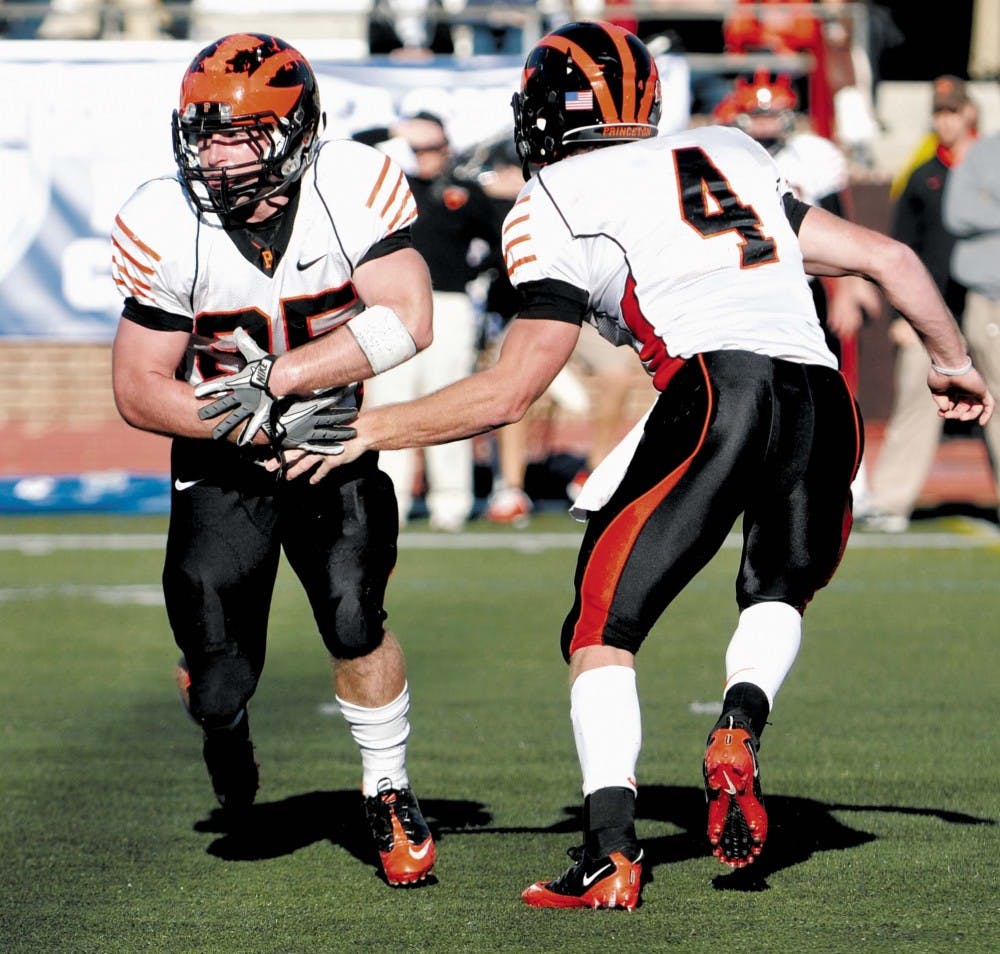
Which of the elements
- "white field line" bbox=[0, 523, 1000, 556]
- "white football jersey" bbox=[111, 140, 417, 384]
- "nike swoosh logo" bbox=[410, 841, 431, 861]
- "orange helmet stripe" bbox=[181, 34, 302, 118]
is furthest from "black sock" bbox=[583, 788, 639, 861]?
"white field line" bbox=[0, 523, 1000, 556]

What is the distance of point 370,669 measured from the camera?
4.16 metres

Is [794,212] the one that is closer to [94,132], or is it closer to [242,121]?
[242,121]

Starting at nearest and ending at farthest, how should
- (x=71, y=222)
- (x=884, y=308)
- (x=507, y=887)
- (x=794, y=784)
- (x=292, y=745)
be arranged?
(x=507, y=887) < (x=794, y=784) < (x=292, y=745) < (x=71, y=222) < (x=884, y=308)

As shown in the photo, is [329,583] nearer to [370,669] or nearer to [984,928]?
[370,669]

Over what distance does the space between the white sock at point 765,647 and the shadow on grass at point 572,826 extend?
0.48 metres

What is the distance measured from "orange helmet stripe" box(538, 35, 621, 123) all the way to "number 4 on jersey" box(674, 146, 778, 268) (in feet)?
0.63

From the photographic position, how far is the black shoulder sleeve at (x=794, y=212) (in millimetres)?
3848

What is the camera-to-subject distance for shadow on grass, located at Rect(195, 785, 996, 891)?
13.8 ft

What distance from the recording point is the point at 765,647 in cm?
379

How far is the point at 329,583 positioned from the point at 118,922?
87cm

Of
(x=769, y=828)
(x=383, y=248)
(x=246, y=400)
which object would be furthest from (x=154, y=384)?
(x=769, y=828)

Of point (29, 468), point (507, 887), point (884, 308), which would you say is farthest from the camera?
point (884, 308)

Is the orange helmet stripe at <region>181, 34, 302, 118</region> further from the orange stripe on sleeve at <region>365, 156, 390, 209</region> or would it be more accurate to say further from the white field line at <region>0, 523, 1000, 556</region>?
the white field line at <region>0, 523, 1000, 556</region>

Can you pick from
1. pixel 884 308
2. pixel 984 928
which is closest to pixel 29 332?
pixel 884 308
